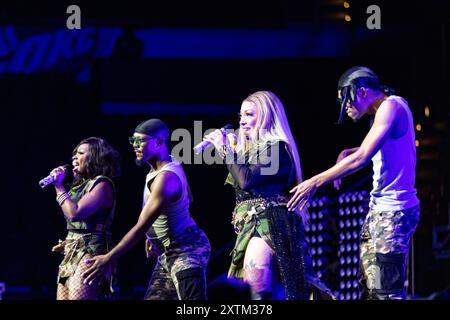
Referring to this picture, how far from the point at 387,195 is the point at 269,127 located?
80 centimetres

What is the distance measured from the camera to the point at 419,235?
7766 millimetres

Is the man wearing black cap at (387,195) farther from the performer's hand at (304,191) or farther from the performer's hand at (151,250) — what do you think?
the performer's hand at (151,250)

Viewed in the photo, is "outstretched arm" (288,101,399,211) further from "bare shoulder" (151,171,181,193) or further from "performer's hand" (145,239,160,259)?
→ "performer's hand" (145,239,160,259)

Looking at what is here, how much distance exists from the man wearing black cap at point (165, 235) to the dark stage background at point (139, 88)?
303 centimetres

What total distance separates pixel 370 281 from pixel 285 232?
533mm

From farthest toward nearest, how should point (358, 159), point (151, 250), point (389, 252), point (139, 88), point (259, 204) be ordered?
point (139, 88), point (151, 250), point (259, 204), point (389, 252), point (358, 159)

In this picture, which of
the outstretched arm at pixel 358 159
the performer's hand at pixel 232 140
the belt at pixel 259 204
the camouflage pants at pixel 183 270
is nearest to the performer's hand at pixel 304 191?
the outstretched arm at pixel 358 159

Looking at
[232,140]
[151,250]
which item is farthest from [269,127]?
[151,250]

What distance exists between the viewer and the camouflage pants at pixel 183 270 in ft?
16.8

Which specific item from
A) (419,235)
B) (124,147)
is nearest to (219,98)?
(124,147)

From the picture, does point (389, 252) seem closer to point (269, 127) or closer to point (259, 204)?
point (259, 204)

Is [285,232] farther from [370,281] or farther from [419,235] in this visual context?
[419,235]

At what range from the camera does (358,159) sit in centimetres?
461
